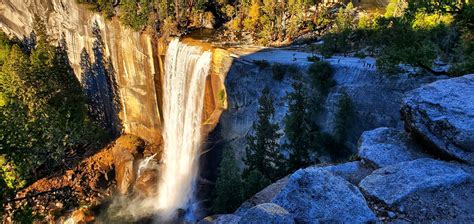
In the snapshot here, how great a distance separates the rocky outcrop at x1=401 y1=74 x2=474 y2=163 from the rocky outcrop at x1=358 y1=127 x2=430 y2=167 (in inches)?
26.3

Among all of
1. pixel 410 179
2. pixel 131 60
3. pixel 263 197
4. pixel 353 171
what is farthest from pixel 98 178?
pixel 410 179

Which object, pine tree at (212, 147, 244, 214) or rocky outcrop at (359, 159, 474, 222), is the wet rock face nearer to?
pine tree at (212, 147, 244, 214)

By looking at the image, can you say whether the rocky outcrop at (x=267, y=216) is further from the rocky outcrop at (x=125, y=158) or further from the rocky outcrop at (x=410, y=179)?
the rocky outcrop at (x=125, y=158)

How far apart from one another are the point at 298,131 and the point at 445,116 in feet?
49.2

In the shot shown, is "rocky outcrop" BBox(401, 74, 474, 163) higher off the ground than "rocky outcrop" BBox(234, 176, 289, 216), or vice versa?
"rocky outcrop" BBox(401, 74, 474, 163)

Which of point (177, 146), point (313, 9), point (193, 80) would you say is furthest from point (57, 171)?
point (313, 9)

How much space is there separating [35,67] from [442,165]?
172ft

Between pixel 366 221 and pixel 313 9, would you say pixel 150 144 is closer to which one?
pixel 313 9

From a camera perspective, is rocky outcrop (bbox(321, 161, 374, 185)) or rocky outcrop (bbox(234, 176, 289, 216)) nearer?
rocky outcrop (bbox(321, 161, 374, 185))

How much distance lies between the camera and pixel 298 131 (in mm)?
27469

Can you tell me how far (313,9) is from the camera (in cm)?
5069

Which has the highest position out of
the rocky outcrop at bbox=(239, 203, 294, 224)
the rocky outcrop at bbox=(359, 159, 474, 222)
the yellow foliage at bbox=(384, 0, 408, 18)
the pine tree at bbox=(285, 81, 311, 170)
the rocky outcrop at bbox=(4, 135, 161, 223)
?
the yellow foliage at bbox=(384, 0, 408, 18)

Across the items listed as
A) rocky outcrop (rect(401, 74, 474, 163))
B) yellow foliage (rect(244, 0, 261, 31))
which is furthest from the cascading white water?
rocky outcrop (rect(401, 74, 474, 163))

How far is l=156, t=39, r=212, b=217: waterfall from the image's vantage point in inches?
1483
